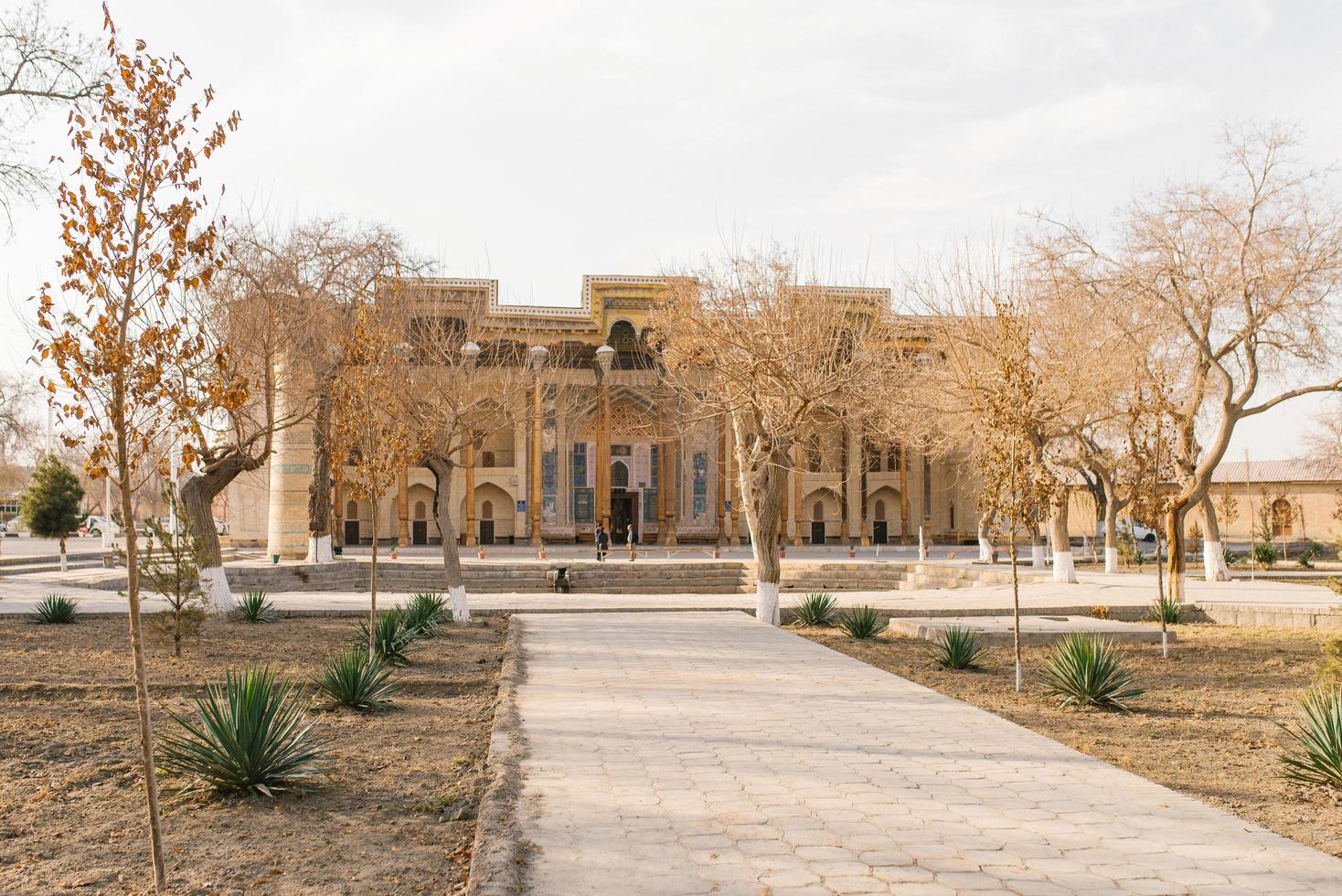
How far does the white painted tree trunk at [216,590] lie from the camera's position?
14711 millimetres

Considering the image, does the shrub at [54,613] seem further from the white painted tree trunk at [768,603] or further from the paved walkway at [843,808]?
the white painted tree trunk at [768,603]

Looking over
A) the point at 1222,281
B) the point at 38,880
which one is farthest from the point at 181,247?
the point at 1222,281

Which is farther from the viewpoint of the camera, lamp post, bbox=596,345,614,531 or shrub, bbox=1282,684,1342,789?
lamp post, bbox=596,345,614,531

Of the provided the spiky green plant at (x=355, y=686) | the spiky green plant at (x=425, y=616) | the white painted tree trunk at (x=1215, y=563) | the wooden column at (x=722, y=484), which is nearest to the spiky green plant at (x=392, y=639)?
the spiky green plant at (x=425, y=616)

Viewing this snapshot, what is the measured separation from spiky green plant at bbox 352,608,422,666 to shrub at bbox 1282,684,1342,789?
6.98 metres

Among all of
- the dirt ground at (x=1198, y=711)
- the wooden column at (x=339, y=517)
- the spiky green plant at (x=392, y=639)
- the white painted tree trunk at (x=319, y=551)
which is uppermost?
the wooden column at (x=339, y=517)

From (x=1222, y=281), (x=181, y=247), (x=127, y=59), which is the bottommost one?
(x=181, y=247)

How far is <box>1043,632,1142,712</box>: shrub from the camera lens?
822cm

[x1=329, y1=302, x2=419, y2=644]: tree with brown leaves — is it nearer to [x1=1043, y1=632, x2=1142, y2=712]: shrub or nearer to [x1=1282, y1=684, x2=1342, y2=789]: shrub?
[x1=1043, y1=632, x2=1142, y2=712]: shrub

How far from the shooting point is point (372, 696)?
7.88 meters

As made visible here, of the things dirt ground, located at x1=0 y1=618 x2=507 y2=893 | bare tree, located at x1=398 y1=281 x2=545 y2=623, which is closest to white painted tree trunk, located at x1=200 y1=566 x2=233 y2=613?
bare tree, located at x1=398 y1=281 x2=545 y2=623

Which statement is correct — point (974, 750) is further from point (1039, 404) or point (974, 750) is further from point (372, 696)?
point (1039, 404)

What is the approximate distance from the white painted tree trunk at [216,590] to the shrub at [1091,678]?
10975 mm

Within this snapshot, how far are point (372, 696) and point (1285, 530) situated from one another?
3862cm
